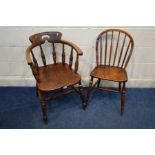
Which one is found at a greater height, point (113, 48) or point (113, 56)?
point (113, 48)

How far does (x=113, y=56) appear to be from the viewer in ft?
7.85

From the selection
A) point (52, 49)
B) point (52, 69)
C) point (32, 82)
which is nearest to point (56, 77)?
point (52, 69)

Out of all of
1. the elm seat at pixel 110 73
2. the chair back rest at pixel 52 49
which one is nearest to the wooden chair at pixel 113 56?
the elm seat at pixel 110 73

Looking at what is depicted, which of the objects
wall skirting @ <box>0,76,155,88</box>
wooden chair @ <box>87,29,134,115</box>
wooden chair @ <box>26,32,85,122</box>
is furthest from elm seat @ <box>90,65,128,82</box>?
wall skirting @ <box>0,76,155,88</box>

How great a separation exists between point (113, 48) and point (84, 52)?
1.15ft

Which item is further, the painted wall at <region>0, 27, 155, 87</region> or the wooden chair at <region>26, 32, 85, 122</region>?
the painted wall at <region>0, 27, 155, 87</region>

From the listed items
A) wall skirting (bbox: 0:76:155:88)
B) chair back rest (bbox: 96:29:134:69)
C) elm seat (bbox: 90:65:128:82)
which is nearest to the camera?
elm seat (bbox: 90:65:128:82)

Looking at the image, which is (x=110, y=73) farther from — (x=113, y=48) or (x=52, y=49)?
(x=52, y=49)

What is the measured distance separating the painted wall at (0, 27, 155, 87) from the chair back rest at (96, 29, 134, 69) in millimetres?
82

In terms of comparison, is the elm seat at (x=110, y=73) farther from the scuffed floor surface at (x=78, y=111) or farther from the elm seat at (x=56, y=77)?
the scuffed floor surface at (x=78, y=111)

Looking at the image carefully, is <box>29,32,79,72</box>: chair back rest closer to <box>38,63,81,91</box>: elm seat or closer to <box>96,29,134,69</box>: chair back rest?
<box>38,63,81,91</box>: elm seat

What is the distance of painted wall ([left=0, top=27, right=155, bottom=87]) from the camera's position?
7.24ft

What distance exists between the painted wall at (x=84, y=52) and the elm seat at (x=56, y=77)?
1.27 ft

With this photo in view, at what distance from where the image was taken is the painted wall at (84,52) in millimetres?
2207
